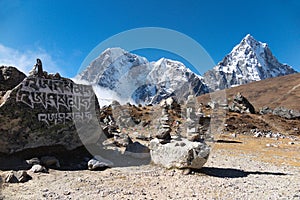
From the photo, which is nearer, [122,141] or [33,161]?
[33,161]

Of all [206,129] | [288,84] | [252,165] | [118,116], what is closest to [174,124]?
[206,129]

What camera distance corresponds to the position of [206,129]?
97.2 feet

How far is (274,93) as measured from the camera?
126938mm

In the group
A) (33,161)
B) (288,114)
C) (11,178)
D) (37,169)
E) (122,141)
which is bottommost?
(11,178)

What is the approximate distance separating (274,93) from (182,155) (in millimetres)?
130529

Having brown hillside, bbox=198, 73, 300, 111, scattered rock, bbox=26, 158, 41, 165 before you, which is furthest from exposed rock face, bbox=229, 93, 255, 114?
brown hillside, bbox=198, 73, 300, 111

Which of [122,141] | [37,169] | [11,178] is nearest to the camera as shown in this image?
[11,178]

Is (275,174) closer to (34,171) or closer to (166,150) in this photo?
(166,150)

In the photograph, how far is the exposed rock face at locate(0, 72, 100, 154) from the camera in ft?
33.8

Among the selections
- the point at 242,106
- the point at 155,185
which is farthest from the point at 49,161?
the point at 242,106

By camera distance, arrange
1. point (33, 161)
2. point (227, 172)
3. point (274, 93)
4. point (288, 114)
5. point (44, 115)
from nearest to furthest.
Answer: point (33, 161) → point (227, 172) → point (44, 115) → point (288, 114) → point (274, 93)

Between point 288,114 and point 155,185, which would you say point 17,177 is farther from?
point 288,114

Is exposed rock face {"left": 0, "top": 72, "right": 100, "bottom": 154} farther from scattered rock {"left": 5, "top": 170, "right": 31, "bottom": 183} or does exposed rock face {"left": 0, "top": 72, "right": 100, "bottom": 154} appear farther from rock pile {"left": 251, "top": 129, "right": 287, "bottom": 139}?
rock pile {"left": 251, "top": 129, "right": 287, "bottom": 139}

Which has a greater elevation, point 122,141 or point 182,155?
point 122,141
